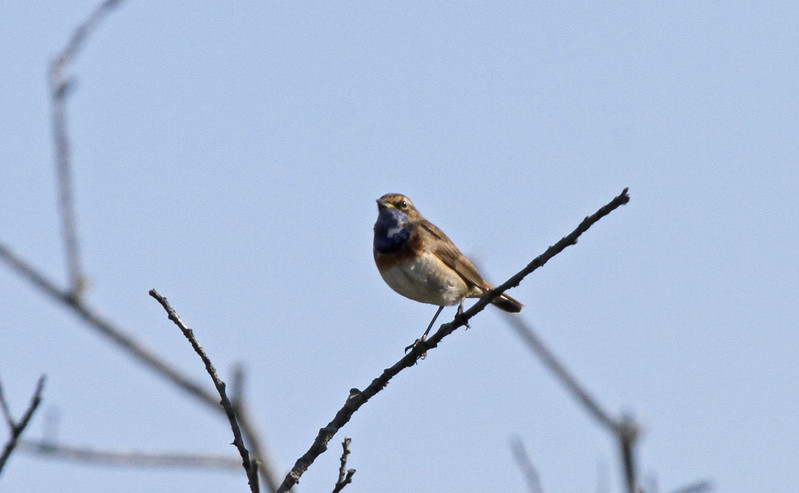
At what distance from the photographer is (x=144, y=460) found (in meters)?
5.92

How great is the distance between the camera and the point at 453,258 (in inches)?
388

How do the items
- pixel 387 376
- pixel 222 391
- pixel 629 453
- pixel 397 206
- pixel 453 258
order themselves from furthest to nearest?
pixel 397 206 → pixel 453 258 → pixel 387 376 → pixel 222 391 → pixel 629 453

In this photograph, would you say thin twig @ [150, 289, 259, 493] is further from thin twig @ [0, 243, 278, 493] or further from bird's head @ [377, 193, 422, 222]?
bird's head @ [377, 193, 422, 222]

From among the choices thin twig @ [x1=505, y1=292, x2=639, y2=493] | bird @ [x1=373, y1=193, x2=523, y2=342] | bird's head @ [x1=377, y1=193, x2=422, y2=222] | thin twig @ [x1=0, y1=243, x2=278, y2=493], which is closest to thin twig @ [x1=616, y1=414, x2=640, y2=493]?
thin twig @ [x1=505, y1=292, x2=639, y2=493]

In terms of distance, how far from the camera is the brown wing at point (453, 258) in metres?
9.80

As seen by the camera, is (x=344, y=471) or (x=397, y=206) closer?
(x=344, y=471)

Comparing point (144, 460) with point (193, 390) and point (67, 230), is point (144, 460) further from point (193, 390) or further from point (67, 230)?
point (67, 230)

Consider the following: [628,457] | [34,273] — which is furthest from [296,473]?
[628,457]

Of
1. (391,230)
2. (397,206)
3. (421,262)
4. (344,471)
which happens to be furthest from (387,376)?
(397,206)

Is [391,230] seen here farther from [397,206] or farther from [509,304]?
[509,304]

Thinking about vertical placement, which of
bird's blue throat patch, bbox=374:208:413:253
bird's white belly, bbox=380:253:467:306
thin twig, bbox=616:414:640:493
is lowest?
thin twig, bbox=616:414:640:493

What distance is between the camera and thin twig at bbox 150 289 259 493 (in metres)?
4.32

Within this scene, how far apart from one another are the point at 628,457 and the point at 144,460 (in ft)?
11.6

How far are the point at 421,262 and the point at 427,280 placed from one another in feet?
0.59
